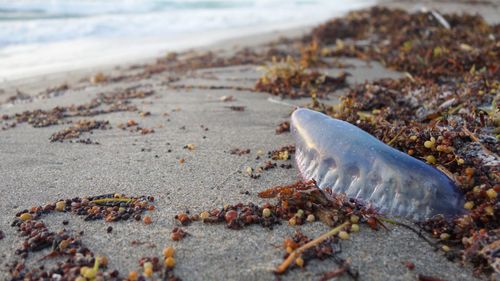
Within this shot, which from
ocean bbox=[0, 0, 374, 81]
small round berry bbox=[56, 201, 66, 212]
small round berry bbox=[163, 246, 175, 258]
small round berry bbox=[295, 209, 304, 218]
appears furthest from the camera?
ocean bbox=[0, 0, 374, 81]

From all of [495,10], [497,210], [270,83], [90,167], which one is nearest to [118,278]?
[90,167]

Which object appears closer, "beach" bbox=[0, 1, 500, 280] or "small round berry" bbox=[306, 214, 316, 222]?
"beach" bbox=[0, 1, 500, 280]

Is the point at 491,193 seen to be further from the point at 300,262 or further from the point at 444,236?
the point at 300,262

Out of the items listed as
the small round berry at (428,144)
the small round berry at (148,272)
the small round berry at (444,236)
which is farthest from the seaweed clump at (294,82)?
the small round berry at (148,272)

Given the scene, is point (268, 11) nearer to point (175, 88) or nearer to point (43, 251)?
point (175, 88)

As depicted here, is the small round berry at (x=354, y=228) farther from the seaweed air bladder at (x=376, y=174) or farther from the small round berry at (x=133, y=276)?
the small round berry at (x=133, y=276)

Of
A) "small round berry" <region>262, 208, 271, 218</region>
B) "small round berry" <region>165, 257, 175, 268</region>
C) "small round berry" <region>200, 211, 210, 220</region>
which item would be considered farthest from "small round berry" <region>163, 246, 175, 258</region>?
"small round berry" <region>262, 208, 271, 218</region>

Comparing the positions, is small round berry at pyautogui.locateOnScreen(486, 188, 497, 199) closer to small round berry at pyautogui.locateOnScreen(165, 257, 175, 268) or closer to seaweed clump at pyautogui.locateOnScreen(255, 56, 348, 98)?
small round berry at pyautogui.locateOnScreen(165, 257, 175, 268)
